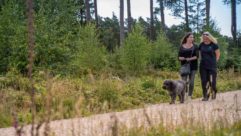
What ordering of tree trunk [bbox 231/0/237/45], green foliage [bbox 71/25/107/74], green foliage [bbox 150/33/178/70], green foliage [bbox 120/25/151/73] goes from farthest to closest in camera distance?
1. tree trunk [bbox 231/0/237/45]
2. green foliage [bbox 150/33/178/70]
3. green foliage [bbox 120/25/151/73]
4. green foliage [bbox 71/25/107/74]

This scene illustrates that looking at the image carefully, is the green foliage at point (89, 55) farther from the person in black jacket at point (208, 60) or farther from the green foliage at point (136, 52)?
the person in black jacket at point (208, 60)

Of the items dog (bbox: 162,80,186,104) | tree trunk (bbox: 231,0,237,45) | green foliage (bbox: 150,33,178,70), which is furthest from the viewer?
tree trunk (bbox: 231,0,237,45)

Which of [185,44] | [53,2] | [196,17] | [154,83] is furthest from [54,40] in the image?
[196,17]

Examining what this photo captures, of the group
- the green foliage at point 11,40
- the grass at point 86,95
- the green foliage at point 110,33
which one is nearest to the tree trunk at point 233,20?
the green foliage at point 110,33

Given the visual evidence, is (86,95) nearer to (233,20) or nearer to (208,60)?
(208,60)

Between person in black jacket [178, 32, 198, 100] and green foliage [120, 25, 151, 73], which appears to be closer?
person in black jacket [178, 32, 198, 100]

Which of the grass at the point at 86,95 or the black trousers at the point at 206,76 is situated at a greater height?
the black trousers at the point at 206,76

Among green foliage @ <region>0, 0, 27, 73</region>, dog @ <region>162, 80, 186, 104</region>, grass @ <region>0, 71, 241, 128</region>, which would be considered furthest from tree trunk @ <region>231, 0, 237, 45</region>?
dog @ <region>162, 80, 186, 104</region>

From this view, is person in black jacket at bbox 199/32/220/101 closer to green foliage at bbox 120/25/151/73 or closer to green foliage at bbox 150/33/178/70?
green foliage at bbox 120/25/151/73

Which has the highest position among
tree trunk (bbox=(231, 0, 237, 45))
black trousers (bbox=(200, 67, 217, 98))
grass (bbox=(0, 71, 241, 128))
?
tree trunk (bbox=(231, 0, 237, 45))

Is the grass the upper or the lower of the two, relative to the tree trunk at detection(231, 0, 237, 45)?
lower

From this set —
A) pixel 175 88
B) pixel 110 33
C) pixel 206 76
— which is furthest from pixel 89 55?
pixel 110 33

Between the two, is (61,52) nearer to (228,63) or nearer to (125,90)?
(125,90)

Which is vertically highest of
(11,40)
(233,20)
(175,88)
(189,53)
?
(233,20)
